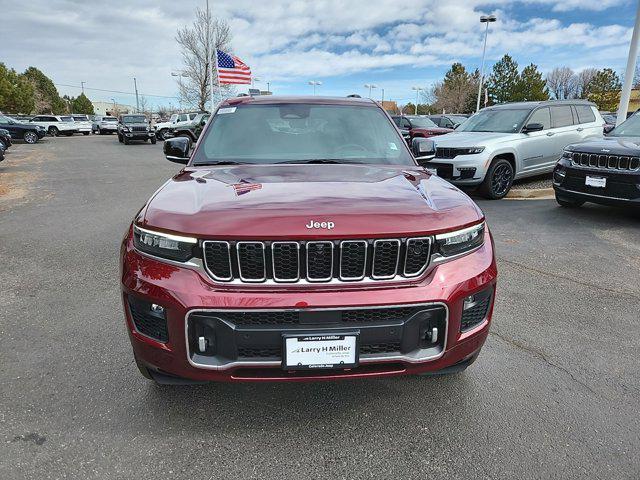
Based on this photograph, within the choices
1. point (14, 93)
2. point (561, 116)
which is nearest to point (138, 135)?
point (561, 116)

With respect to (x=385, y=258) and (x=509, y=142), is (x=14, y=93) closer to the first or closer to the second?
(x=509, y=142)

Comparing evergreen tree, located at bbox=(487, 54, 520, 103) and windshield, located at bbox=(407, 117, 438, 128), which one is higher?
evergreen tree, located at bbox=(487, 54, 520, 103)

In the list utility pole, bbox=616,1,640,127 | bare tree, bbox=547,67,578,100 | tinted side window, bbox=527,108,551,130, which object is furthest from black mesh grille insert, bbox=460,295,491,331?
bare tree, bbox=547,67,578,100

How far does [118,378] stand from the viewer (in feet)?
9.26

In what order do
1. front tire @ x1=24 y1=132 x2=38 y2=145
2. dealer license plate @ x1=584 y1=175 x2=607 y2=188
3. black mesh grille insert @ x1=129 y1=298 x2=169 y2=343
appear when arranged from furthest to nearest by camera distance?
front tire @ x1=24 y1=132 x2=38 y2=145 → dealer license plate @ x1=584 y1=175 x2=607 y2=188 → black mesh grille insert @ x1=129 y1=298 x2=169 y2=343

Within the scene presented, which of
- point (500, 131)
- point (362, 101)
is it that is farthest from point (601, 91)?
point (362, 101)

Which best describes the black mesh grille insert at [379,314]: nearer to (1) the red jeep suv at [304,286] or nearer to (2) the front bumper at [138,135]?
(1) the red jeep suv at [304,286]

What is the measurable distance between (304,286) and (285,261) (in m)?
0.14

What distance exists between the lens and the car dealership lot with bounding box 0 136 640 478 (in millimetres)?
2152

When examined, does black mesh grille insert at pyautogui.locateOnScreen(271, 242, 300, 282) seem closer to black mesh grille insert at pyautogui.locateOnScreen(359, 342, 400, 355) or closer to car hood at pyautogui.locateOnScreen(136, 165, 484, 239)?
car hood at pyautogui.locateOnScreen(136, 165, 484, 239)

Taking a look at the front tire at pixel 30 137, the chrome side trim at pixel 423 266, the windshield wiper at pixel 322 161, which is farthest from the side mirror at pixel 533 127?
the front tire at pixel 30 137

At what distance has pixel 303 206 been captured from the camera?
7.08ft

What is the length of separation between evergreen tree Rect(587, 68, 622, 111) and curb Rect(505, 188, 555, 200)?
189 feet

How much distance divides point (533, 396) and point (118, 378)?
98.5 inches
